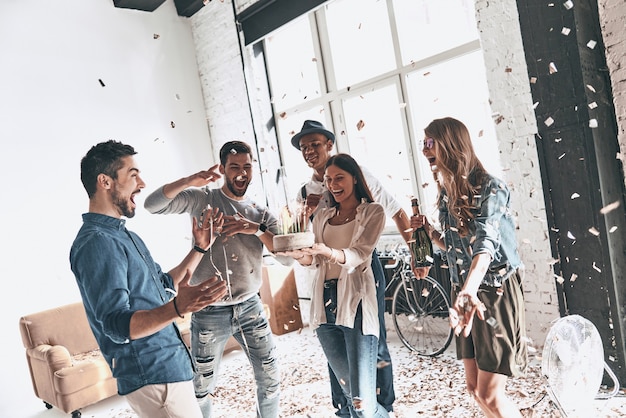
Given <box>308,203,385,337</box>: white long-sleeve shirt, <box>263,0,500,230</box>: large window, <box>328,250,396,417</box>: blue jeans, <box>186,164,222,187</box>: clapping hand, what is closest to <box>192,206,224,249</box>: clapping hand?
<box>186,164,222,187</box>: clapping hand

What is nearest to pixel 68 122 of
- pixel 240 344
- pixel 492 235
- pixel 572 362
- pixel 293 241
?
pixel 240 344

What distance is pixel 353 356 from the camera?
89.0 inches

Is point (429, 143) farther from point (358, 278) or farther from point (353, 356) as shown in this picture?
point (353, 356)

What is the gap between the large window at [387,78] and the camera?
4430 mm

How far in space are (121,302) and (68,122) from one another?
4593 mm

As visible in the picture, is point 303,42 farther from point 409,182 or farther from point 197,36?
point 409,182

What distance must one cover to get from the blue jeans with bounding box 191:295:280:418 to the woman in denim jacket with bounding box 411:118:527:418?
931 mm

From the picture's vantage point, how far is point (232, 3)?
6.24 meters

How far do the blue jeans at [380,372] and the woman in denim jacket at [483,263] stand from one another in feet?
1.33

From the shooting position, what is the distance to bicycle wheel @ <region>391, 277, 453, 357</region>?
4.48 m

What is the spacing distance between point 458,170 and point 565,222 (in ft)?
4.13

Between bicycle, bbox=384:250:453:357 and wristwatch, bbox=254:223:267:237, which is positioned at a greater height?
wristwatch, bbox=254:223:267:237

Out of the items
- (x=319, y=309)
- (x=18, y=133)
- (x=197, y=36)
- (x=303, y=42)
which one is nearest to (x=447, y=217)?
(x=319, y=309)

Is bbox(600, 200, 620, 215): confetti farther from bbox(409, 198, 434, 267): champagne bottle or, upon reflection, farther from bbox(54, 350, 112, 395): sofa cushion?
bbox(54, 350, 112, 395): sofa cushion
